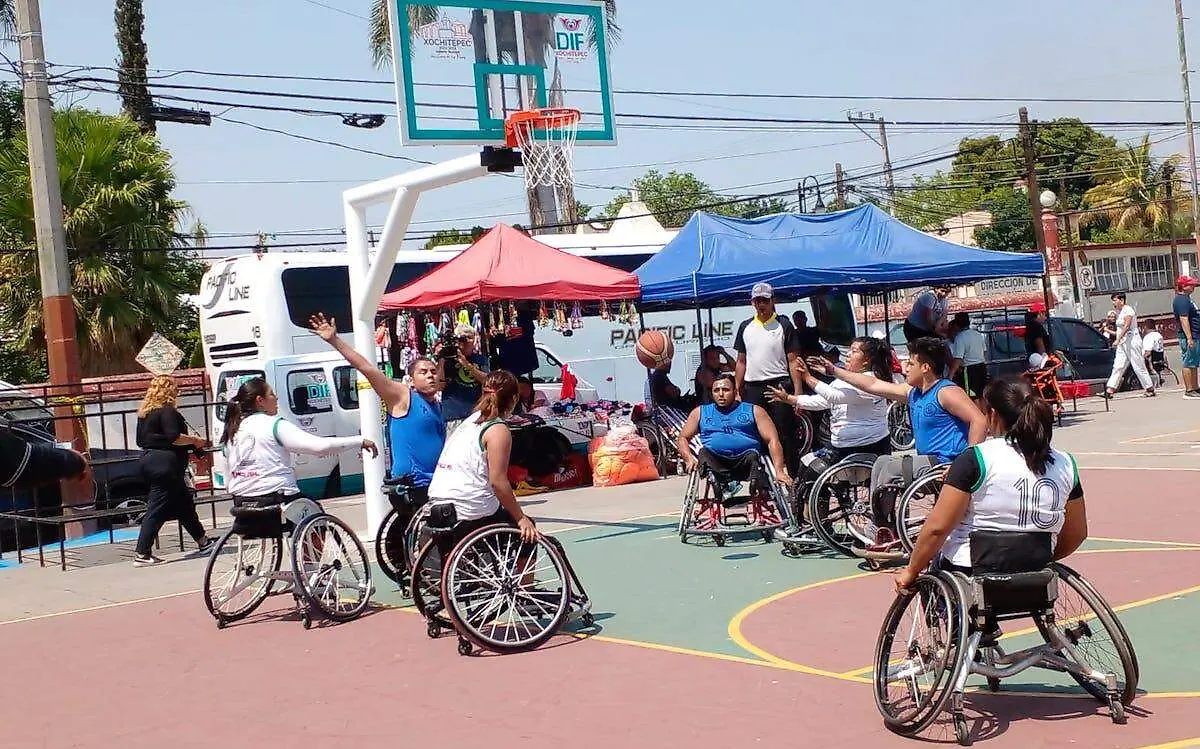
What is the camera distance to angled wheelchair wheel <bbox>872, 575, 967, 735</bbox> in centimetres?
541

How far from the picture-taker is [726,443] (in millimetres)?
10906

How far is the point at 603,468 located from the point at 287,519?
26.7 ft

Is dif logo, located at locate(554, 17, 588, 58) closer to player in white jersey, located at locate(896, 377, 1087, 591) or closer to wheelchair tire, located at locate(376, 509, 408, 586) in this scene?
wheelchair tire, located at locate(376, 509, 408, 586)

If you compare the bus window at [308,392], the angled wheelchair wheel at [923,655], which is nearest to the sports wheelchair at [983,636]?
the angled wheelchair wheel at [923,655]

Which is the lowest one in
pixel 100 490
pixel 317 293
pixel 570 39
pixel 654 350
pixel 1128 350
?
pixel 100 490

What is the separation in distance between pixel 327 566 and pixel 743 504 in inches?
147

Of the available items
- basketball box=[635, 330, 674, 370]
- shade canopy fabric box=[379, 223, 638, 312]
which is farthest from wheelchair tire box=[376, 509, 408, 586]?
basketball box=[635, 330, 674, 370]

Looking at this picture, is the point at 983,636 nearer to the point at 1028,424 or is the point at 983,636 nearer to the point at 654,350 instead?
the point at 1028,424

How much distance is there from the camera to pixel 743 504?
11375 millimetres

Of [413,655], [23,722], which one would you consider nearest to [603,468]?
[413,655]

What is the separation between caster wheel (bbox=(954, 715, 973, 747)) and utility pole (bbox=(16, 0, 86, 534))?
41.9 feet

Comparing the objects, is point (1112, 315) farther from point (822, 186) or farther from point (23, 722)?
point (23, 722)

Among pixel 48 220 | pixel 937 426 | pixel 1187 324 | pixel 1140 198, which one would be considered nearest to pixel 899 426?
pixel 1187 324

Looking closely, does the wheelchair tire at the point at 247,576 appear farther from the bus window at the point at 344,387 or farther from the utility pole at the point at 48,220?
the bus window at the point at 344,387
